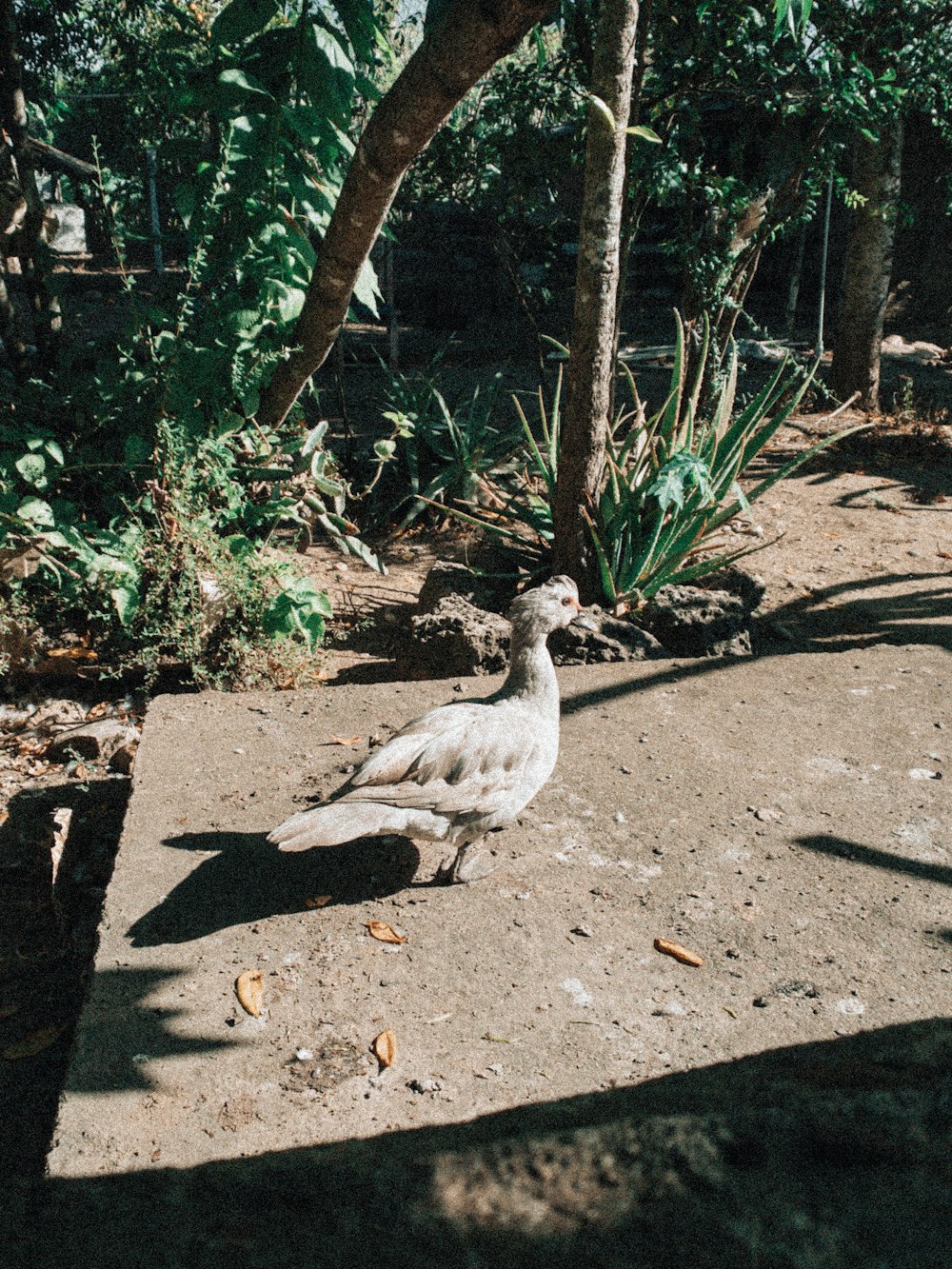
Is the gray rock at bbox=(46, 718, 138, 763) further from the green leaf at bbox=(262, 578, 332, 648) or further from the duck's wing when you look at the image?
the duck's wing

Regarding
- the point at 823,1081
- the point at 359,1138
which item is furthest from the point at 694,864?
the point at 823,1081

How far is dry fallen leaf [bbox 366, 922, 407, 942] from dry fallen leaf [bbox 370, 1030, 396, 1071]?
0.32m

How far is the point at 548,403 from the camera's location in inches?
352

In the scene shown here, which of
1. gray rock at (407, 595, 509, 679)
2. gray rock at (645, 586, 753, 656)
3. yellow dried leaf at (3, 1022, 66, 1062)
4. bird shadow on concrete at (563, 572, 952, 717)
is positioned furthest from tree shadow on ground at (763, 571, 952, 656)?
yellow dried leaf at (3, 1022, 66, 1062)

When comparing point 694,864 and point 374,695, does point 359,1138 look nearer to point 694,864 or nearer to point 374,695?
point 694,864

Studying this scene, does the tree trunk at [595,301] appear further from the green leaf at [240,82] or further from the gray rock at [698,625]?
the green leaf at [240,82]

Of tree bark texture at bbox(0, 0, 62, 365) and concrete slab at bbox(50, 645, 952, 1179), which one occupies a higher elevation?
tree bark texture at bbox(0, 0, 62, 365)

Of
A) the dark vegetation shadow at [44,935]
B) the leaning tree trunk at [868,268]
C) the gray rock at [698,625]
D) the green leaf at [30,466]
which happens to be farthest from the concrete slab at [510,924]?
the leaning tree trunk at [868,268]

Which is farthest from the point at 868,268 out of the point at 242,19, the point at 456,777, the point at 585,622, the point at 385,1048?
the point at 385,1048

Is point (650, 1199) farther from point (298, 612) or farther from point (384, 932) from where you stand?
point (298, 612)

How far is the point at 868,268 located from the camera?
8562 mm

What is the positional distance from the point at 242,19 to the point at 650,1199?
3963 millimetres

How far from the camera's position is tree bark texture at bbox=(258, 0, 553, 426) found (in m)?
3.47

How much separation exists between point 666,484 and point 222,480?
1862 millimetres
